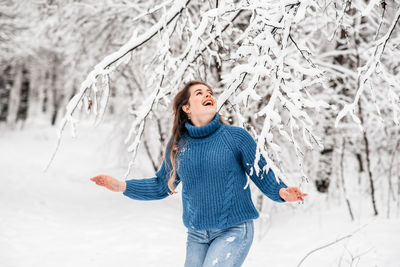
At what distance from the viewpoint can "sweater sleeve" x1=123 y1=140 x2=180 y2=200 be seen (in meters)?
2.01

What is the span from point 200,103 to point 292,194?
0.73 meters

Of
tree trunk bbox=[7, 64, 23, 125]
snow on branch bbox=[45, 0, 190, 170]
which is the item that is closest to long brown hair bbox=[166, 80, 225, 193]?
snow on branch bbox=[45, 0, 190, 170]

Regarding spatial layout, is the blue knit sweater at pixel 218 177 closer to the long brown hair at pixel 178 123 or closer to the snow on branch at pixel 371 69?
the long brown hair at pixel 178 123

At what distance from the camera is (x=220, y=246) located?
1.70m

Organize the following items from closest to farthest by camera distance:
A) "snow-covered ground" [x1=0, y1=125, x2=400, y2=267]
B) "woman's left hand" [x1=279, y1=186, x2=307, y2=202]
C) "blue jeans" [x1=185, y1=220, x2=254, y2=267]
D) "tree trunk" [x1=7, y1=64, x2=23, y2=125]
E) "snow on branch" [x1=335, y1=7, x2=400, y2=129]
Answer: "woman's left hand" [x1=279, y1=186, x2=307, y2=202]
"blue jeans" [x1=185, y1=220, x2=254, y2=267]
"snow on branch" [x1=335, y1=7, x2=400, y2=129]
"snow-covered ground" [x1=0, y1=125, x2=400, y2=267]
"tree trunk" [x1=7, y1=64, x2=23, y2=125]

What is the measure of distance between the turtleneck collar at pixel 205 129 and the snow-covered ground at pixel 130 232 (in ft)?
3.22

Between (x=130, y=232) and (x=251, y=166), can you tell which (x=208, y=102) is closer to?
(x=251, y=166)

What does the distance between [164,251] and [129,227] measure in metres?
1.01

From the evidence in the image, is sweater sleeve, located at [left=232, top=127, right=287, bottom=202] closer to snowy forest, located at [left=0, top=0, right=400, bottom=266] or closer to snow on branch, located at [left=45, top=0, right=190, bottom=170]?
snowy forest, located at [left=0, top=0, right=400, bottom=266]

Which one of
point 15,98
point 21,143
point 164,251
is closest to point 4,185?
point 164,251

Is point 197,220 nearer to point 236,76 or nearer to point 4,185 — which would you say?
point 236,76

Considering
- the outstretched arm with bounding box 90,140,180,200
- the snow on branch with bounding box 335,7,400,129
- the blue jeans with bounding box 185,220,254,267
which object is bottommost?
the blue jeans with bounding box 185,220,254,267

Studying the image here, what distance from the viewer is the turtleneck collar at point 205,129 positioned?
185 centimetres

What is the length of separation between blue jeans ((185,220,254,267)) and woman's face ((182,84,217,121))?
66 cm
